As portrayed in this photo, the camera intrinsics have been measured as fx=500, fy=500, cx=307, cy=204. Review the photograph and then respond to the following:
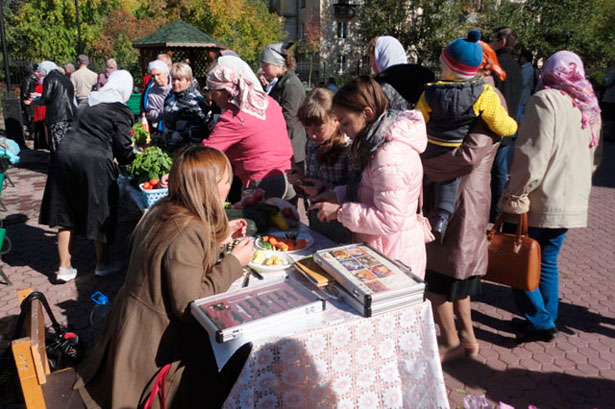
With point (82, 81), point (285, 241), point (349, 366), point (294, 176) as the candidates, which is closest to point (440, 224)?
point (285, 241)

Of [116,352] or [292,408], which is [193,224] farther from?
[292,408]

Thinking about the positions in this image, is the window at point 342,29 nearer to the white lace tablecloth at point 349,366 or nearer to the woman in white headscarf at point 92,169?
the woman in white headscarf at point 92,169

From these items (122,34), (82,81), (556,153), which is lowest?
(556,153)

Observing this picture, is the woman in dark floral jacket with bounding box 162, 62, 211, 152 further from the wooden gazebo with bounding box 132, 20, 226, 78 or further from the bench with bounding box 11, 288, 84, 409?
the wooden gazebo with bounding box 132, 20, 226, 78

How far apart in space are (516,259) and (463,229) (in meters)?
0.58

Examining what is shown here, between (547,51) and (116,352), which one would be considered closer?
(116,352)

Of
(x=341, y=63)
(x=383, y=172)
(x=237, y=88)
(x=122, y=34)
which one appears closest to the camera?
(x=383, y=172)

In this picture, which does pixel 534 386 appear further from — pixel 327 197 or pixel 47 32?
pixel 47 32

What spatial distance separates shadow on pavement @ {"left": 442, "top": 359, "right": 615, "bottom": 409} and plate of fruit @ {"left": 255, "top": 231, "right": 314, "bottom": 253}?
56.9 inches

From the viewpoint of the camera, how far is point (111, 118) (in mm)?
4527

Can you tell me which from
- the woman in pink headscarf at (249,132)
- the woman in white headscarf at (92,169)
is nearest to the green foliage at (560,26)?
the woman in pink headscarf at (249,132)

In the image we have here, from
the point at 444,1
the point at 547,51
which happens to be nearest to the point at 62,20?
the point at 444,1

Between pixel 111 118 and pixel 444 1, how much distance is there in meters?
30.0

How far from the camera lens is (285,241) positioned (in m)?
2.93
